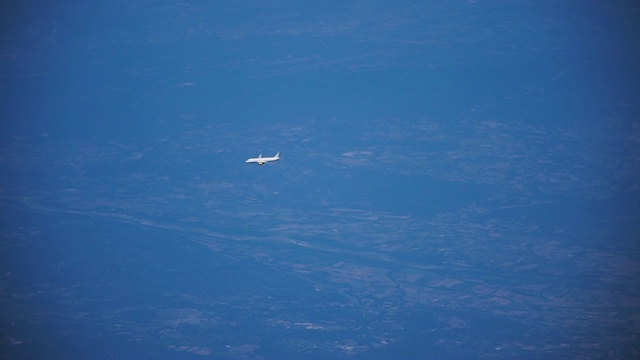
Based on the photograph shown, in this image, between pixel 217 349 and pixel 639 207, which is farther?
pixel 639 207

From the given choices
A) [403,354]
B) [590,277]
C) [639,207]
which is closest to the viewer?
[403,354]

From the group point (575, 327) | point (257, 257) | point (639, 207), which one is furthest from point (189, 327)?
point (639, 207)

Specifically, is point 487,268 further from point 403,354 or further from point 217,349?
point 217,349

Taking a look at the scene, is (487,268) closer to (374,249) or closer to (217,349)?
(374,249)

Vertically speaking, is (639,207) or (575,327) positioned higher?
(639,207)

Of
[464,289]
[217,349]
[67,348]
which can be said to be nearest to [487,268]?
[464,289]

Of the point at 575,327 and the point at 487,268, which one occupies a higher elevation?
the point at 487,268

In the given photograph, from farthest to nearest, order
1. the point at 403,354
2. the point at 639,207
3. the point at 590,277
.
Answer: the point at 639,207 → the point at 590,277 → the point at 403,354
